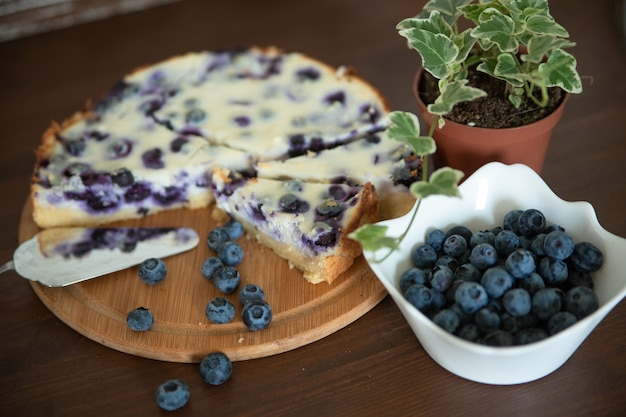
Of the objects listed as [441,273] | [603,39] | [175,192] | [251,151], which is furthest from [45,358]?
[603,39]

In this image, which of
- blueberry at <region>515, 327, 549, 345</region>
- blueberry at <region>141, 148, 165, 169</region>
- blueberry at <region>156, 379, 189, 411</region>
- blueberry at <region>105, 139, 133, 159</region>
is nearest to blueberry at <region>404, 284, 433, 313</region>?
blueberry at <region>515, 327, 549, 345</region>

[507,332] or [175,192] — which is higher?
[507,332]

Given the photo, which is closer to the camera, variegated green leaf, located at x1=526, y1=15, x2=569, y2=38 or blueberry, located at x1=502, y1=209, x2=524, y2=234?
variegated green leaf, located at x1=526, y1=15, x2=569, y2=38

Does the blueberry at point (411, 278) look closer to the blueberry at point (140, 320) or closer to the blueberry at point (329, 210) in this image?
the blueberry at point (329, 210)

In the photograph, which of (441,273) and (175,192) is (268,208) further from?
(441,273)

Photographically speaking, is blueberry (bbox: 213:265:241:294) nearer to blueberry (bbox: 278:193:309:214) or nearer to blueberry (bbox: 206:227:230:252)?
blueberry (bbox: 206:227:230:252)

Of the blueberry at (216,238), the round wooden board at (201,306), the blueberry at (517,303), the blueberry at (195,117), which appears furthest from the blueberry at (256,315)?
the blueberry at (195,117)
